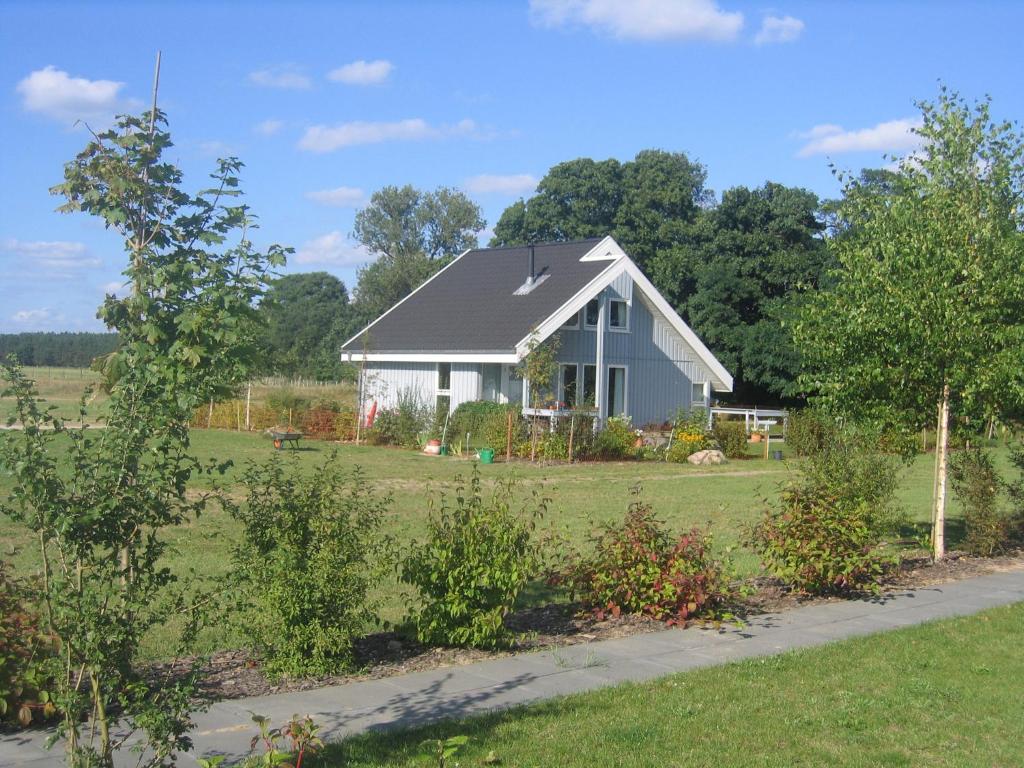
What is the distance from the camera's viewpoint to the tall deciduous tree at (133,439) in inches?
170

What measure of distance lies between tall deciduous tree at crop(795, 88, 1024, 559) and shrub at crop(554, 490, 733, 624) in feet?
15.8

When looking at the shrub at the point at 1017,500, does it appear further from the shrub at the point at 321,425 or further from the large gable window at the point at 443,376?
the shrub at the point at 321,425

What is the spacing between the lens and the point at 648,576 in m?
8.84

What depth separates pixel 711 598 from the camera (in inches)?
358

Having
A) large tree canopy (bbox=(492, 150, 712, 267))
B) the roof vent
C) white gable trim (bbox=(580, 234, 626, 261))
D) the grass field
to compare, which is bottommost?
the grass field

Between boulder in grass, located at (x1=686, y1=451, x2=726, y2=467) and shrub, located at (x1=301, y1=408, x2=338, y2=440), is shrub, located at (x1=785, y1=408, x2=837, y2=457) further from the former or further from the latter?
shrub, located at (x1=301, y1=408, x2=338, y2=440)

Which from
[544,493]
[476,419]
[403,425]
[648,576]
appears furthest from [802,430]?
[648,576]

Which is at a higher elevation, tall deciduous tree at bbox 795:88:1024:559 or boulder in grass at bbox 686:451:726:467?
tall deciduous tree at bbox 795:88:1024:559

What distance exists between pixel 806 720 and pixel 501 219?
55.6 m

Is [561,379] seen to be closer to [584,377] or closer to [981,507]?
[584,377]

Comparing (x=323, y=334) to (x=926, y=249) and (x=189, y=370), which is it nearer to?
(x=926, y=249)

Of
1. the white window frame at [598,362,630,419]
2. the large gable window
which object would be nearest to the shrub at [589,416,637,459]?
the white window frame at [598,362,630,419]

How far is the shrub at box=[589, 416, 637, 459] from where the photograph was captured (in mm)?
27797

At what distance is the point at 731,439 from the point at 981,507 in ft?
58.4
